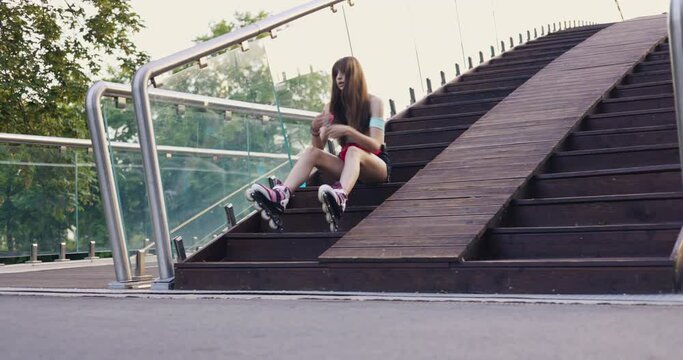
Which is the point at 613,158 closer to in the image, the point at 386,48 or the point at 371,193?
the point at 371,193

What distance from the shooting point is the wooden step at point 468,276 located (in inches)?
181

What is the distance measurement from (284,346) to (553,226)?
2.54 metres

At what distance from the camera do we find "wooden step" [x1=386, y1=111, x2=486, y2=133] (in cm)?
A: 843

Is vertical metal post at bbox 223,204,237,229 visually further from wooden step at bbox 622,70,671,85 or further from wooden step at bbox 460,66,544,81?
wooden step at bbox 460,66,544,81

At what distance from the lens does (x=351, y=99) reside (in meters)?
6.65

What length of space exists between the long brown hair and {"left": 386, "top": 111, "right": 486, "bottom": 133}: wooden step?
1.79 meters

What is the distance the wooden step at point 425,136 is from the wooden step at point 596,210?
221cm

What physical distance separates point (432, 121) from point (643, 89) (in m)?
1.60

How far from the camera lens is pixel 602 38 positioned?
1148 centimetres

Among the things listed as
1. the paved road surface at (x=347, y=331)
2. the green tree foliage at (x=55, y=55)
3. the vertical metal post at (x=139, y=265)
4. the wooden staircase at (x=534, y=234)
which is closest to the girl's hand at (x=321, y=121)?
the wooden staircase at (x=534, y=234)

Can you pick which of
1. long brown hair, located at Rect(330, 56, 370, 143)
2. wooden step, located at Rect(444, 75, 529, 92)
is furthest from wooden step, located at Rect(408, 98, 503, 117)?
long brown hair, located at Rect(330, 56, 370, 143)

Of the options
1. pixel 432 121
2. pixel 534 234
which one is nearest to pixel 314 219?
pixel 534 234

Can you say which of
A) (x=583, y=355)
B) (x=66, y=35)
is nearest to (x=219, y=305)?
(x=583, y=355)

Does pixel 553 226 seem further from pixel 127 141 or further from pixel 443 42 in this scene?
pixel 443 42
